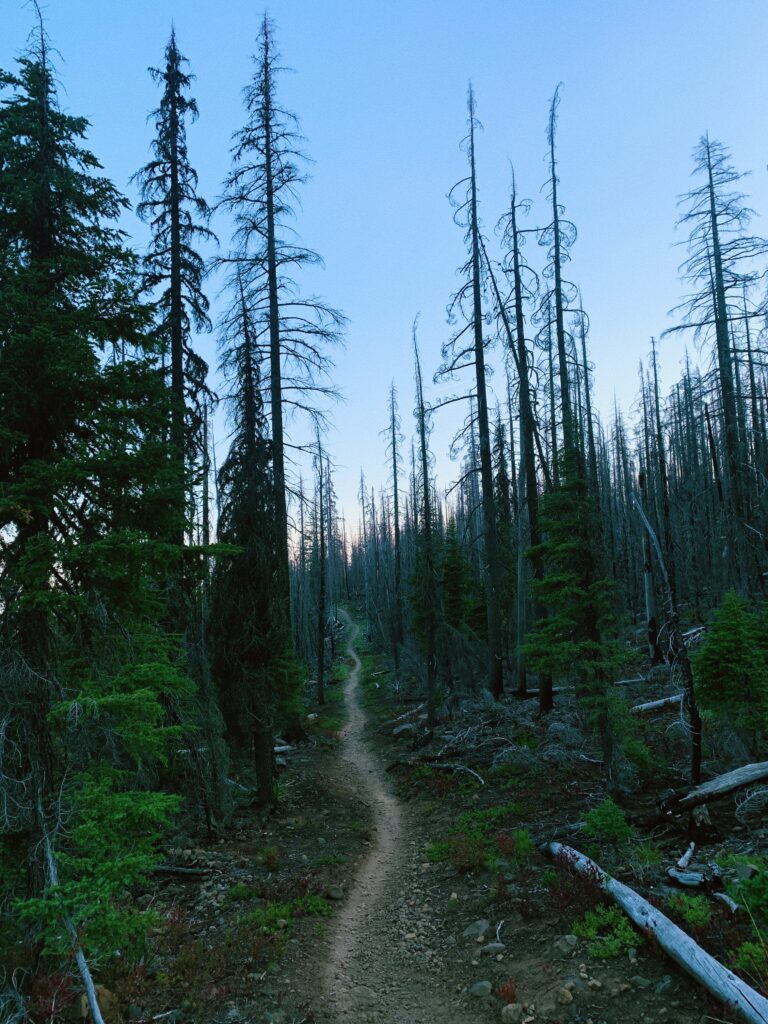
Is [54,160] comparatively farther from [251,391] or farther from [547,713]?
[547,713]

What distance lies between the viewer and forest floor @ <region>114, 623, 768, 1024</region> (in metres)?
5.52

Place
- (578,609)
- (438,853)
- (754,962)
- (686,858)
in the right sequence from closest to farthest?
(754,962) → (686,858) → (438,853) → (578,609)

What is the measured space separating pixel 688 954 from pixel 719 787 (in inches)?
142

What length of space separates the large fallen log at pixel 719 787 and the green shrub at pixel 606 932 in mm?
2384

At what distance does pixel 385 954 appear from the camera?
6.90 metres

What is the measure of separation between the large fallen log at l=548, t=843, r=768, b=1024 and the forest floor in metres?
0.16

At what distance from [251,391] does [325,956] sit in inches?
400

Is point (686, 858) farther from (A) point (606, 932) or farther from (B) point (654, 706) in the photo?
(B) point (654, 706)

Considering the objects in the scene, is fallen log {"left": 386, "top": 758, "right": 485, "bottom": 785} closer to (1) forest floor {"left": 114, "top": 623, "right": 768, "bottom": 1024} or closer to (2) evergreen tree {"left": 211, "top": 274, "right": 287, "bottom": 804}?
(1) forest floor {"left": 114, "top": 623, "right": 768, "bottom": 1024}

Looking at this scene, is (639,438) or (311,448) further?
(639,438)

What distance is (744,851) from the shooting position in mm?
6742

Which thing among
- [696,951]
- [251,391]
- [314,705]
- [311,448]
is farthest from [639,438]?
[696,951]

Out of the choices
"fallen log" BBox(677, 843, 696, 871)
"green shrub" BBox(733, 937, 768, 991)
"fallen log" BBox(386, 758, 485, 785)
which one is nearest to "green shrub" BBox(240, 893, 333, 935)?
"fallen log" BBox(677, 843, 696, 871)

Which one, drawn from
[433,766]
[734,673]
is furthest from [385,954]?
[433,766]
